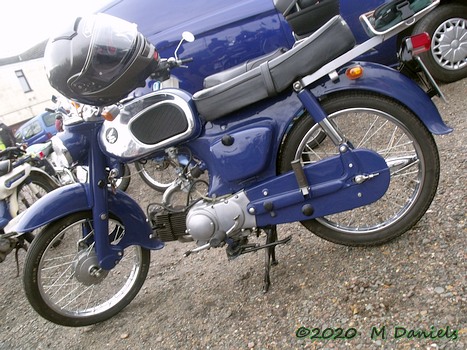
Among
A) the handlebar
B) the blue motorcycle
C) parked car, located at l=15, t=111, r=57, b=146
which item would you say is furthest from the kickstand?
parked car, located at l=15, t=111, r=57, b=146

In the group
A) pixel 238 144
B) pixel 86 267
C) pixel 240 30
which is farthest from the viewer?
pixel 240 30

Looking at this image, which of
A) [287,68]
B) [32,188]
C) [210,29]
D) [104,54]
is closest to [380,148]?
[287,68]

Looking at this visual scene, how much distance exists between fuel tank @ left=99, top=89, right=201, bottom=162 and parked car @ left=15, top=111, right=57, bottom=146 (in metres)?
8.88

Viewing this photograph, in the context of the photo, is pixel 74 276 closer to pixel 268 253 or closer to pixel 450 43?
pixel 268 253

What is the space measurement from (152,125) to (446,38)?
3139mm

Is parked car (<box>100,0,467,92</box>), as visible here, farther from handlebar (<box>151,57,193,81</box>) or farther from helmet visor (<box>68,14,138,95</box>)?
helmet visor (<box>68,14,138,95</box>)

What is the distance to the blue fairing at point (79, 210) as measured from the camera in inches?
84.4

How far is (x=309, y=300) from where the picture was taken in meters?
2.04

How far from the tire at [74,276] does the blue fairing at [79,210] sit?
7cm

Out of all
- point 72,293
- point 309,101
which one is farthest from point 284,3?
point 72,293

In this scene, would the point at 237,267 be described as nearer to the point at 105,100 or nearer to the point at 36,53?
the point at 105,100

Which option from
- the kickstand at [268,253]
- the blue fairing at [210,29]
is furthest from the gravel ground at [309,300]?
the blue fairing at [210,29]

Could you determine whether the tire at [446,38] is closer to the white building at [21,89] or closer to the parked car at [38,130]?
the parked car at [38,130]

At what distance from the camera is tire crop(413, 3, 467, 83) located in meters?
3.69
